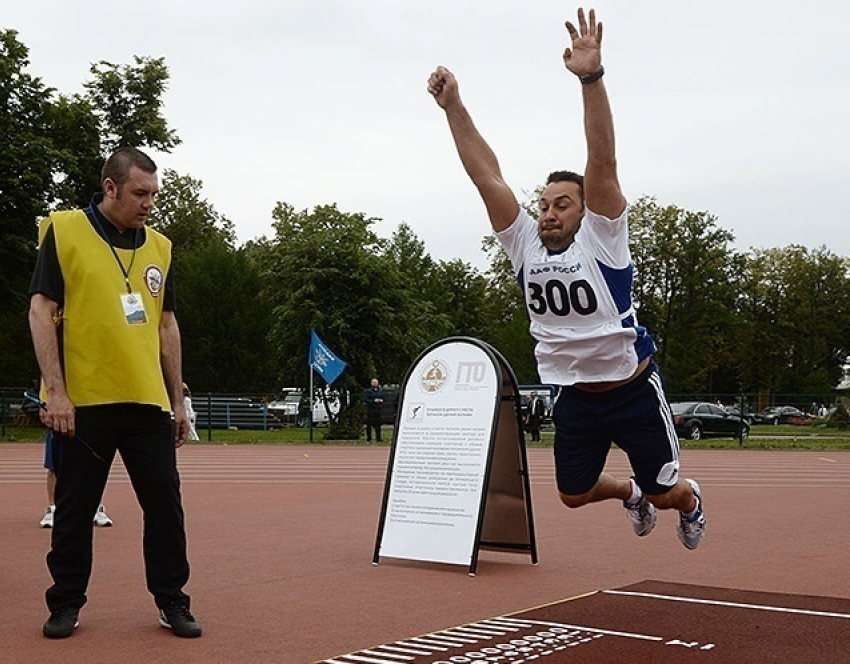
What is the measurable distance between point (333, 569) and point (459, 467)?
3.75ft

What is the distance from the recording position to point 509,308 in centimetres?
7038

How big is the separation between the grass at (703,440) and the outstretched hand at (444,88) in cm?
2242

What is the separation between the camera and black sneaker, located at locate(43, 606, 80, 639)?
536cm

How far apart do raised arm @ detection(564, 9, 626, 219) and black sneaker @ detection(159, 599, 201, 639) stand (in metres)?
2.72

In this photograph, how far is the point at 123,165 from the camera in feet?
18.5

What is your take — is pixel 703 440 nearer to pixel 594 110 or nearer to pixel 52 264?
pixel 594 110

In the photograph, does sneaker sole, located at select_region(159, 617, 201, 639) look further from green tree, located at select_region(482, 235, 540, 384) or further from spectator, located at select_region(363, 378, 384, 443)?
green tree, located at select_region(482, 235, 540, 384)

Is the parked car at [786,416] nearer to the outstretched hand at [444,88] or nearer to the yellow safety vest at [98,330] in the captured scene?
the outstretched hand at [444,88]

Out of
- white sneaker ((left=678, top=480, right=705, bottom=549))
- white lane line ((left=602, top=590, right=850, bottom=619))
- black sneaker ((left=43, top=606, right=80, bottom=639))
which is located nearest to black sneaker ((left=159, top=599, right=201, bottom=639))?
black sneaker ((left=43, top=606, right=80, bottom=639))

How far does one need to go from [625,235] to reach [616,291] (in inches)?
10.6

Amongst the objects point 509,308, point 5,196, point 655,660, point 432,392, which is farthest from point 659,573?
point 509,308

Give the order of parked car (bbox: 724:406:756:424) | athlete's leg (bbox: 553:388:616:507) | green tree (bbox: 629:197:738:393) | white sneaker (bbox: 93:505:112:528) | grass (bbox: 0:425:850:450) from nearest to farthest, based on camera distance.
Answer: athlete's leg (bbox: 553:388:616:507)
white sneaker (bbox: 93:505:112:528)
grass (bbox: 0:425:850:450)
parked car (bbox: 724:406:756:424)
green tree (bbox: 629:197:738:393)

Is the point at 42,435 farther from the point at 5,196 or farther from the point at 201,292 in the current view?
the point at 201,292

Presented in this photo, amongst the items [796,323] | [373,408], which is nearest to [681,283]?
[796,323]
